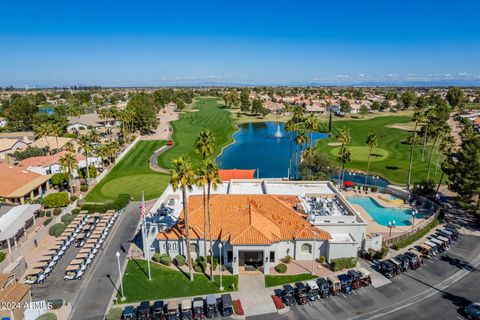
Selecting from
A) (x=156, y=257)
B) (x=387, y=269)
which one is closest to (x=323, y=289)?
(x=387, y=269)

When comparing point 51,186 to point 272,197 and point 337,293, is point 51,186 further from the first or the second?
point 337,293

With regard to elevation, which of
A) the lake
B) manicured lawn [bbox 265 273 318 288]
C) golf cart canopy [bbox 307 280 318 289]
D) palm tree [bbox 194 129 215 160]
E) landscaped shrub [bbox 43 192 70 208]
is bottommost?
the lake

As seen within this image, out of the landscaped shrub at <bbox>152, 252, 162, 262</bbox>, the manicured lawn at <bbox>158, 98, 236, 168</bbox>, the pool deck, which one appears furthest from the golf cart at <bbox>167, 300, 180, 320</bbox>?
the manicured lawn at <bbox>158, 98, 236, 168</bbox>

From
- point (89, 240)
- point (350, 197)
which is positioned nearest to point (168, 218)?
point (89, 240)

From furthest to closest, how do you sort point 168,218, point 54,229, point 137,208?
point 137,208 → point 54,229 → point 168,218

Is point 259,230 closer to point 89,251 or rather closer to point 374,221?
point 89,251

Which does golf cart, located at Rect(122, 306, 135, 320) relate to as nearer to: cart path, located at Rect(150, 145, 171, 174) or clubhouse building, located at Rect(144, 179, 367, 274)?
clubhouse building, located at Rect(144, 179, 367, 274)
